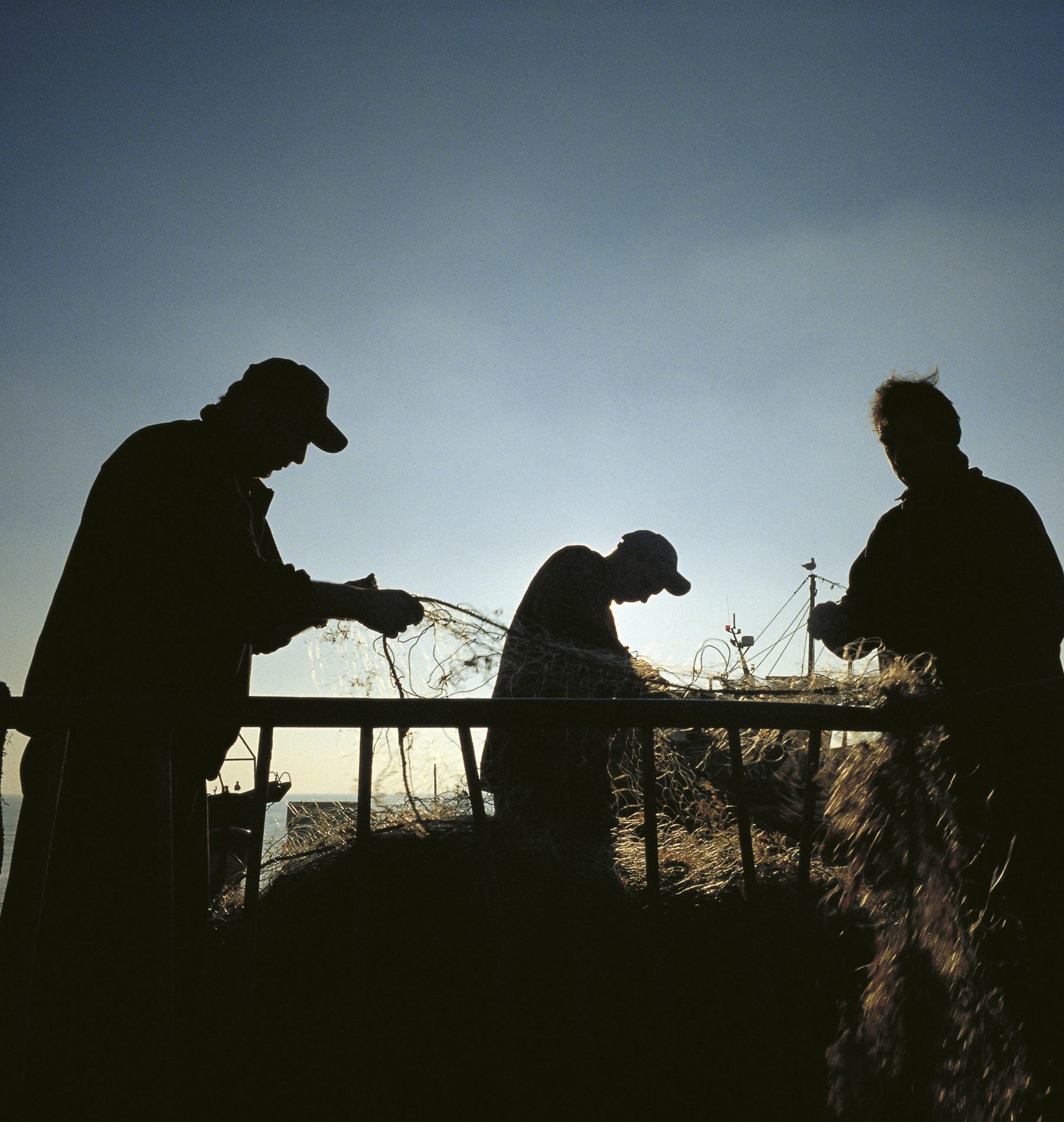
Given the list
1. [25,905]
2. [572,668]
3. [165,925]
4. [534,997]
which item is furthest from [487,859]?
[572,668]

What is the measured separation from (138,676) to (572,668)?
5.48 ft

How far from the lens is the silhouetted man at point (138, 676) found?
1900mm

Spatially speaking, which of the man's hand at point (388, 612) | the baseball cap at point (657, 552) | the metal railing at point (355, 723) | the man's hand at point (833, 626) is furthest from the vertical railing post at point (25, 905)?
the baseball cap at point (657, 552)

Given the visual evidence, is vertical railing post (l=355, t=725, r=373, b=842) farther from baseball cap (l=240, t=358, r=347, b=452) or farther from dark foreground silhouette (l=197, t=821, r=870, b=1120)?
baseball cap (l=240, t=358, r=347, b=452)

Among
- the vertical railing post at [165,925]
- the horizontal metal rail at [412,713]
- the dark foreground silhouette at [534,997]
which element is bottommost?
the dark foreground silhouette at [534,997]

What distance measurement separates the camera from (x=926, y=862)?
1.75 metres

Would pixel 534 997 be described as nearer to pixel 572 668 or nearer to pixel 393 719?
pixel 393 719

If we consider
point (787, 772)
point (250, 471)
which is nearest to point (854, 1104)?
point (787, 772)

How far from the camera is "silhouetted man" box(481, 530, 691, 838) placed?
3174mm

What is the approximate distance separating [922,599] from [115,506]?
248cm

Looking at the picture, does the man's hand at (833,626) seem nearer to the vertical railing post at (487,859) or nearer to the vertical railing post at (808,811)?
the vertical railing post at (808,811)

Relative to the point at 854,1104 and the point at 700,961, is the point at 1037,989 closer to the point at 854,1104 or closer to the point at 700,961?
the point at 854,1104

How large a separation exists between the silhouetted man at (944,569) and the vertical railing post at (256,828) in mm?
1632

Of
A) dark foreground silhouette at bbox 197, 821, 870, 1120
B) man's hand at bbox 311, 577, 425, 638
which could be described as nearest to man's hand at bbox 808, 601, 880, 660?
dark foreground silhouette at bbox 197, 821, 870, 1120
